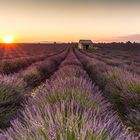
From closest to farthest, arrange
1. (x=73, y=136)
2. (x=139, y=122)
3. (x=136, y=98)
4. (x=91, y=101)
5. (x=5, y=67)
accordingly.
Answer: (x=73, y=136) → (x=91, y=101) → (x=139, y=122) → (x=136, y=98) → (x=5, y=67)

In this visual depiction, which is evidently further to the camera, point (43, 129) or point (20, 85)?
point (20, 85)

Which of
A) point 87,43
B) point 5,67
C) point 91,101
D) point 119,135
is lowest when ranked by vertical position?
point 87,43

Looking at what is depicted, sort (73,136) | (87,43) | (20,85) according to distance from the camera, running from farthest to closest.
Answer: (87,43) < (20,85) < (73,136)

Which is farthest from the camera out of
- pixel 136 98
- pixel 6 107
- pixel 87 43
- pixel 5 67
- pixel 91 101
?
pixel 87 43

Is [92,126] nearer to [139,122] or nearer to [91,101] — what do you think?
[91,101]

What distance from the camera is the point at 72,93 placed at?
6.12m

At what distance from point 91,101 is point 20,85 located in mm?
3071

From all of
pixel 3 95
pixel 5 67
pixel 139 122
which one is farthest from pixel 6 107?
pixel 5 67

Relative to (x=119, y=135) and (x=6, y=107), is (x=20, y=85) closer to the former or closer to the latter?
(x=6, y=107)

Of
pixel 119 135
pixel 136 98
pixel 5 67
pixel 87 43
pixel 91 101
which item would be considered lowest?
pixel 87 43

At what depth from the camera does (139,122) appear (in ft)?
20.7

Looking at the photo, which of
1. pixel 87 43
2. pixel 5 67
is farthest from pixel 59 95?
pixel 87 43

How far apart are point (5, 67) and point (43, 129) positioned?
16.9m

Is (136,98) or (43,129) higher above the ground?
(43,129)
